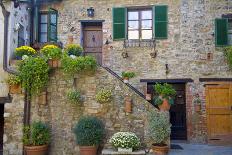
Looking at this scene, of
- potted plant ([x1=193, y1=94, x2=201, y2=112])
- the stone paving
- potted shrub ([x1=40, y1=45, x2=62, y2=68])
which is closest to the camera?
the stone paving

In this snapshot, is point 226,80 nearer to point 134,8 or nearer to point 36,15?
point 134,8

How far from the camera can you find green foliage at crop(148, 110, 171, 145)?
8.76 m

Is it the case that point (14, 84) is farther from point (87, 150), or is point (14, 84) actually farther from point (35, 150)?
point (87, 150)

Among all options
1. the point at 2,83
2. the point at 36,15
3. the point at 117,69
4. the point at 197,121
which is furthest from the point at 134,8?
the point at 2,83

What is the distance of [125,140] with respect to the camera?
862cm

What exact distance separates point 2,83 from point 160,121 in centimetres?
521

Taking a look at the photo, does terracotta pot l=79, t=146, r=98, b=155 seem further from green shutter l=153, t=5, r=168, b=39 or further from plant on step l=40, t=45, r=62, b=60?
green shutter l=153, t=5, r=168, b=39

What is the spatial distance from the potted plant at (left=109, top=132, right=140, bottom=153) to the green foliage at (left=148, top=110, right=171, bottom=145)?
522 mm

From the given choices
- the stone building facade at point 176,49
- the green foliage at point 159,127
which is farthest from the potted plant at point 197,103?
the green foliage at point 159,127

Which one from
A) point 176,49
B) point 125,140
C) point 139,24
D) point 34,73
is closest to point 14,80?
point 34,73

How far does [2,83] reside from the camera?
9.80m

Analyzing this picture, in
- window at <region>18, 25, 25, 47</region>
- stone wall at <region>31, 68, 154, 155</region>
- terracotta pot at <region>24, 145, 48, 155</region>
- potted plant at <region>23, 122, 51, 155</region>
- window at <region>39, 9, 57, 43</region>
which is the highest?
window at <region>39, 9, 57, 43</region>

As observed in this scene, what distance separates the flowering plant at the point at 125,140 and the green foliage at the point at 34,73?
292 centimetres

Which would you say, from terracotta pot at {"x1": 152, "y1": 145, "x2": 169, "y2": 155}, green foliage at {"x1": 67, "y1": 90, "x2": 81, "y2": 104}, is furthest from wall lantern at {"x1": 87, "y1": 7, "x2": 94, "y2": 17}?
terracotta pot at {"x1": 152, "y1": 145, "x2": 169, "y2": 155}
